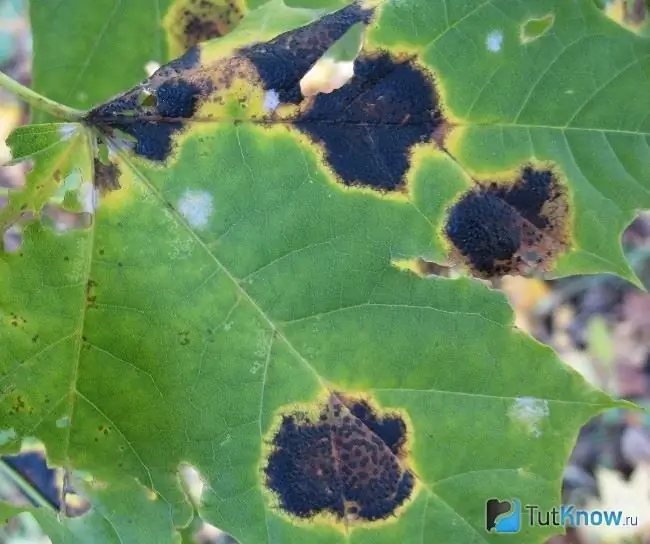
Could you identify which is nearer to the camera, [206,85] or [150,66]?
[206,85]

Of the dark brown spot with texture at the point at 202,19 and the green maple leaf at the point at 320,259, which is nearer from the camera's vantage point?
the green maple leaf at the point at 320,259

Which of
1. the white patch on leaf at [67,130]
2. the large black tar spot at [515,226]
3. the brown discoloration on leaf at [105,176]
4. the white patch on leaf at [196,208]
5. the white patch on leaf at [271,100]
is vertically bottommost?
the large black tar spot at [515,226]

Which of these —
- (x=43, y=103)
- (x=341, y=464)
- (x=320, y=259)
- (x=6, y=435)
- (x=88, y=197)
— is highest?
(x=43, y=103)

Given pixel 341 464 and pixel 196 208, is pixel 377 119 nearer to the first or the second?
pixel 196 208

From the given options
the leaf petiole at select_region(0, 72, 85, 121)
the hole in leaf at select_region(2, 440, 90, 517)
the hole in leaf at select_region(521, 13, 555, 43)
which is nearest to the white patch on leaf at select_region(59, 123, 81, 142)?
the leaf petiole at select_region(0, 72, 85, 121)

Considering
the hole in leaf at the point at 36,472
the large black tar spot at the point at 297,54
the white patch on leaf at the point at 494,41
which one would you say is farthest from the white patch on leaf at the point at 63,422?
the white patch on leaf at the point at 494,41

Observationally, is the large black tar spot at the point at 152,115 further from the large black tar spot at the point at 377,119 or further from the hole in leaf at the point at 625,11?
the hole in leaf at the point at 625,11

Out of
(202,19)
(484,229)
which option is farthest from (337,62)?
(484,229)

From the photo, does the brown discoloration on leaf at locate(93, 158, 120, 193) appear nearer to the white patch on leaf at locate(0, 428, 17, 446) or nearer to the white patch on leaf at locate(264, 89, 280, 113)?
the white patch on leaf at locate(264, 89, 280, 113)
